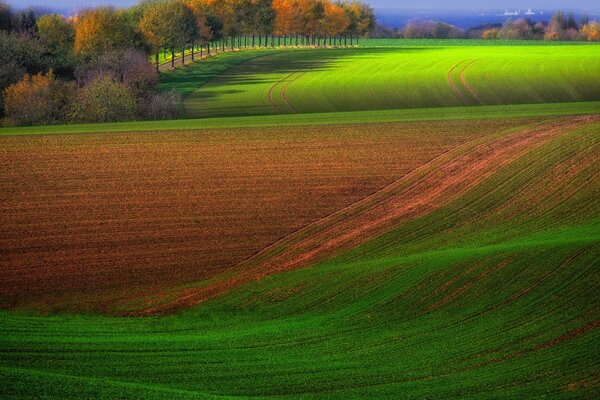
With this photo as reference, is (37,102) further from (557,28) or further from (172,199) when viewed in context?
(557,28)

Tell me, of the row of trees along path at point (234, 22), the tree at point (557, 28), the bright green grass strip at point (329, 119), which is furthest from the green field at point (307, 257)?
the tree at point (557, 28)

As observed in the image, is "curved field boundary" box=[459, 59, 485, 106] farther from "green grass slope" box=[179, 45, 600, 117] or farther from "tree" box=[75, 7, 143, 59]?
"tree" box=[75, 7, 143, 59]

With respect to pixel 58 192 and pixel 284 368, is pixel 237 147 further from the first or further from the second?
pixel 284 368

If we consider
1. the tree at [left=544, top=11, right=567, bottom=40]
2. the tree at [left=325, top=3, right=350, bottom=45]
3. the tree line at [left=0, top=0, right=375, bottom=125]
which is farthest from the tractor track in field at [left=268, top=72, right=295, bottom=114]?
the tree at [left=544, top=11, right=567, bottom=40]

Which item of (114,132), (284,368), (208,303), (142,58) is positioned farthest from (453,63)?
(284,368)

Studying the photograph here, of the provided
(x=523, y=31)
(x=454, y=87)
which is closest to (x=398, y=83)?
(x=454, y=87)

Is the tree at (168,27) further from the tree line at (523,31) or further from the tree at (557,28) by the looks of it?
the tree at (557,28)
